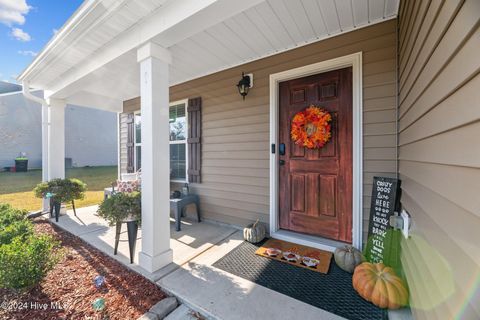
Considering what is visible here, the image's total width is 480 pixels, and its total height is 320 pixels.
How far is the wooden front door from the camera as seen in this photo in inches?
93.3

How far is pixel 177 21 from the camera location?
1.78m

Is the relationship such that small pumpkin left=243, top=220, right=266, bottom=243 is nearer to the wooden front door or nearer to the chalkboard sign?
the wooden front door

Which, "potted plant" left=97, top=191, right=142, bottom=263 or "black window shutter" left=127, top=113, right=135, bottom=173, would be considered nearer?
"potted plant" left=97, top=191, right=142, bottom=263

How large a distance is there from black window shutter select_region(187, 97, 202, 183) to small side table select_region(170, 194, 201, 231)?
0.32 m

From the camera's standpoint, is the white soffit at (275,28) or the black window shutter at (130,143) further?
the black window shutter at (130,143)

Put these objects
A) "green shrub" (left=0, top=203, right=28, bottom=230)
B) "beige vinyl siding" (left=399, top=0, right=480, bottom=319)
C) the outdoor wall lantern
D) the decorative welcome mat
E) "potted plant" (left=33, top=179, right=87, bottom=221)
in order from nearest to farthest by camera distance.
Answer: "beige vinyl siding" (left=399, top=0, right=480, bottom=319) < the decorative welcome mat < "green shrub" (left=0, top=203, right=28, bottom=230) < the outdoor wall lantern < "potted plant" (left=33, top=179, right=87, bottom=221)

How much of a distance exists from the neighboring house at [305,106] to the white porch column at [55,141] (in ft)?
0.09

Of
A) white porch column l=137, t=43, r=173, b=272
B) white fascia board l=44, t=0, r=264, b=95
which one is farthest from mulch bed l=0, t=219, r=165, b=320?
white fascia board l=44, t=0, r=264, b=95

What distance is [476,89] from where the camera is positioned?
0.63 metres

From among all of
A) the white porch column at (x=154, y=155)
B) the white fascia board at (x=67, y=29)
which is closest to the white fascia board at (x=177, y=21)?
the white porch column at (x=154, y=155)

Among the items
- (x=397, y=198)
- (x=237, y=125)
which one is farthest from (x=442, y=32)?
(x=237, y=125)

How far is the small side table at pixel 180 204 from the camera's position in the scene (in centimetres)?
308

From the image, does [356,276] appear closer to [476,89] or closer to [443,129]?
[443,129]

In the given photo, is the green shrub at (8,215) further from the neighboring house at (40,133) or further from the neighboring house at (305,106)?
the neighboring house at (40,133)
